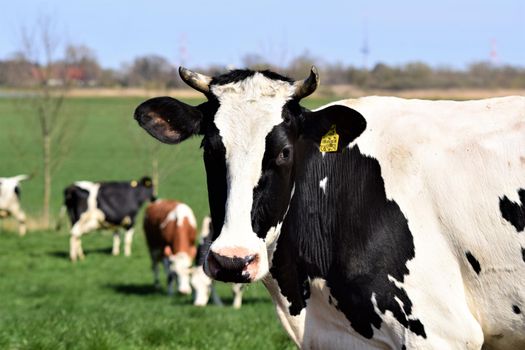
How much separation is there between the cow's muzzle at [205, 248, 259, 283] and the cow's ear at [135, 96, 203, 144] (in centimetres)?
100

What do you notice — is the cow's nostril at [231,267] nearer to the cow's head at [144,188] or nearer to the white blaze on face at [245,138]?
the white blaze on face at [245,138]

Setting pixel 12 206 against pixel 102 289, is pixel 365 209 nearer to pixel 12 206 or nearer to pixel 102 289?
pixel 102 289

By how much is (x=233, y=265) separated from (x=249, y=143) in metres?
0.70

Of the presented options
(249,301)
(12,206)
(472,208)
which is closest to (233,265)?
(472,208)

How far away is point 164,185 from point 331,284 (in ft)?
131

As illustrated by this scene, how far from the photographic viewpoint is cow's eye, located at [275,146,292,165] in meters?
4.93

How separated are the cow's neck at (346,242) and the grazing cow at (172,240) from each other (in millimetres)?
15116

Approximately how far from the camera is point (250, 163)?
4.78 m

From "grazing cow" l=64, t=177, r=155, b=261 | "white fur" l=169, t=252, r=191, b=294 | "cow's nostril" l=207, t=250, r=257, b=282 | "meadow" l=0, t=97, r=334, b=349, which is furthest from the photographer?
"grazing cow" l=64, t=177, r=155, b=261

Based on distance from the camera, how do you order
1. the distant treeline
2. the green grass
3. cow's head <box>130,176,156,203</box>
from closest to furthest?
the green grass, cow's head <box>130,176,156,203</box>, the distant treeline

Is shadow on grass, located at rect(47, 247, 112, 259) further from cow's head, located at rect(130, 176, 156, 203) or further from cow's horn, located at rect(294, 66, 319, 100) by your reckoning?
cow's horn, located at rect(294, 66, 319, 100)

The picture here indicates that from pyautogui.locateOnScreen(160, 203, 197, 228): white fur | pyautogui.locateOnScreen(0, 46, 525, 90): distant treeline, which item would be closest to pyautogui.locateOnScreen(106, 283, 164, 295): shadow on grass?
pyautogui.locateOnScreen(160, 203, 197, 228): white fur

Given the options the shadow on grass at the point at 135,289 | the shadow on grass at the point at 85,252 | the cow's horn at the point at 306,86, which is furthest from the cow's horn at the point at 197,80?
the shadow on grass at the point at 85,252

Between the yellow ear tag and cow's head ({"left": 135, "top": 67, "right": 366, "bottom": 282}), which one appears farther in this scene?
the yellow ear tag
